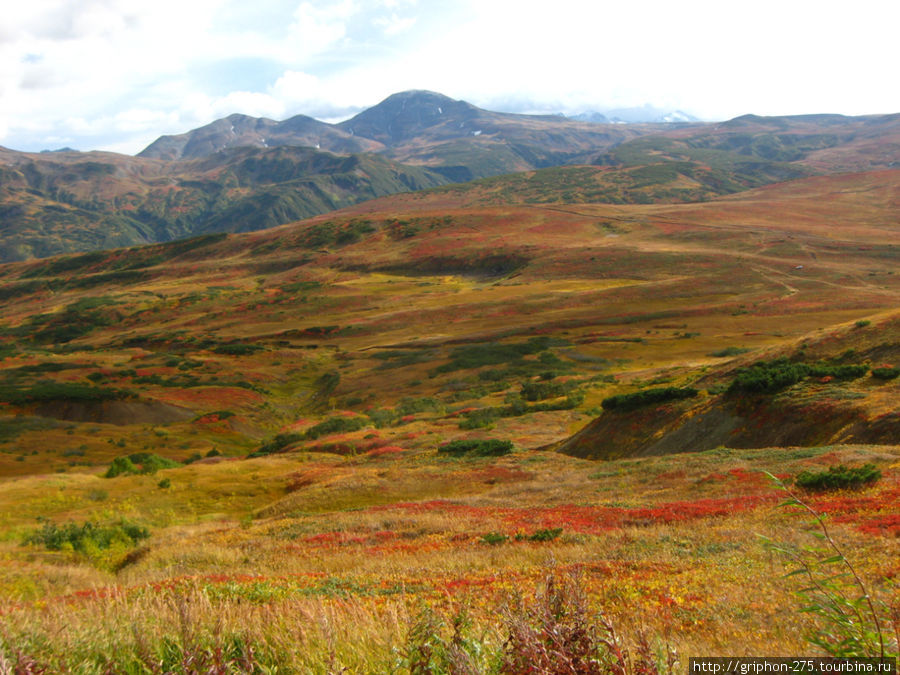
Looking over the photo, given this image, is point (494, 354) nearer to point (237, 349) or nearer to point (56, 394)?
point (237, 349)

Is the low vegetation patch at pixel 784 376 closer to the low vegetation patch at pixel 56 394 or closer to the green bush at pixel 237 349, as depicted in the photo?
the low vegetation patch at pixel 56 394

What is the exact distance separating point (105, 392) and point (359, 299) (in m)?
Result: 58.0

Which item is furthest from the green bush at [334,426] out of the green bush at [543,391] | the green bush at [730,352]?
the green bush at [730,352]

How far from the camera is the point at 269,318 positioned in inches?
3974

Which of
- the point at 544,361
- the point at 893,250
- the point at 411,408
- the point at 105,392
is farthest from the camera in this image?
the point at 893,250

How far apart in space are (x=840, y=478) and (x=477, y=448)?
17.4m

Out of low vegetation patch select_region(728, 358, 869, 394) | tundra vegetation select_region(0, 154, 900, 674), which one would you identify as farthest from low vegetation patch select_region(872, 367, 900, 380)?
low vegetation patch select_region(728, 358, 869, 394)

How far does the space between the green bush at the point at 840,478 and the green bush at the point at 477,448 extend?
50.7 feet

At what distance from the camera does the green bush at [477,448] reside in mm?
26906

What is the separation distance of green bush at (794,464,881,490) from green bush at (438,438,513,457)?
50.7 ft

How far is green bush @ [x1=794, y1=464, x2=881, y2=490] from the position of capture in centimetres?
1203

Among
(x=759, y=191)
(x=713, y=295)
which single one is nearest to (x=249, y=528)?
(x=713, y=295)

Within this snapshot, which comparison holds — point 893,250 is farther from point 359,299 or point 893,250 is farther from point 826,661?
point 826,661

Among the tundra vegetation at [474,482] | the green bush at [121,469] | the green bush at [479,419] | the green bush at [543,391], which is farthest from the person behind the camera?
the green bush at [543,391]
